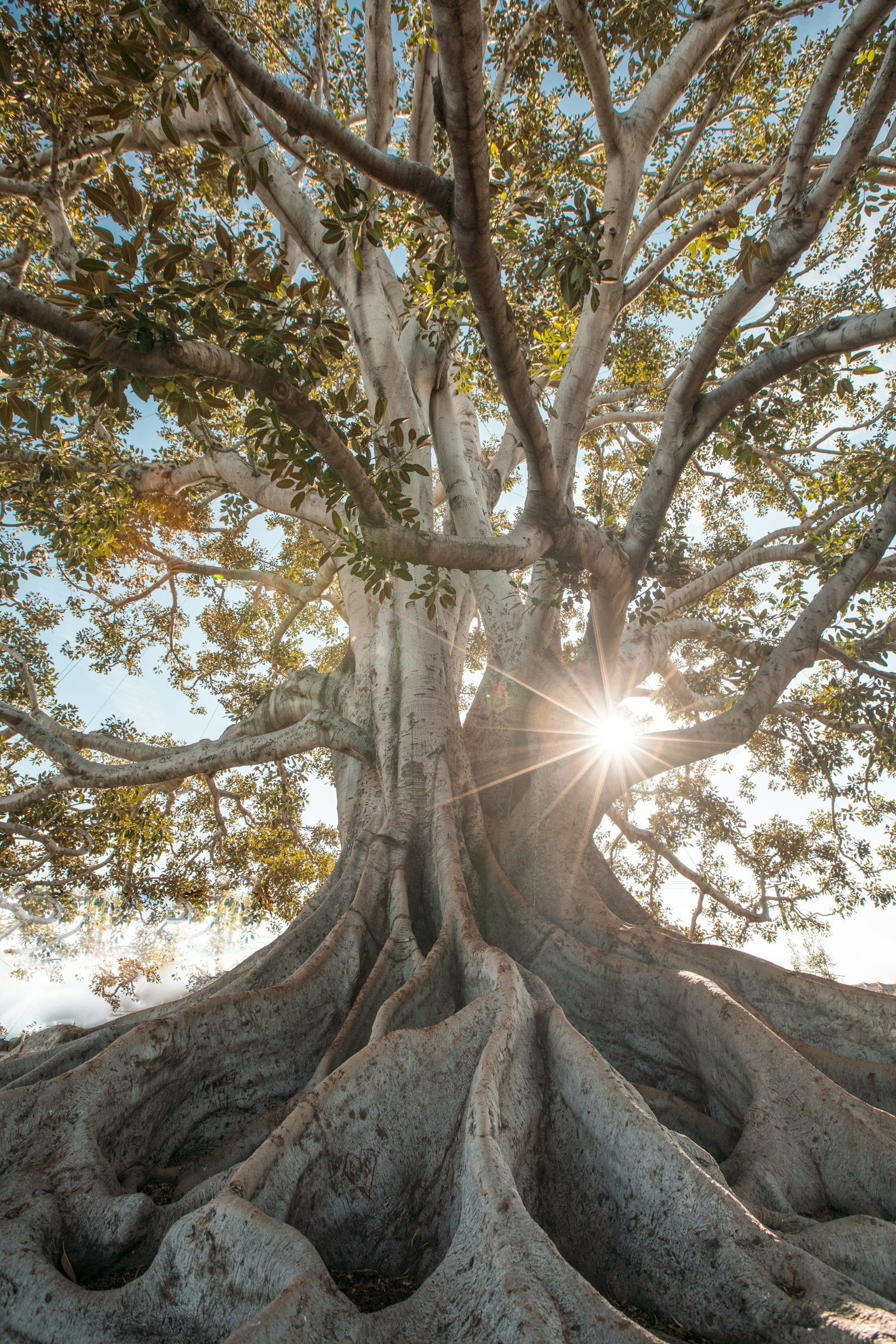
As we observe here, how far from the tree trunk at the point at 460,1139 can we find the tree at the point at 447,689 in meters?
0.02

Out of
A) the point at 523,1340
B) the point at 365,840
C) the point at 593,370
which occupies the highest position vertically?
the point at 593,370

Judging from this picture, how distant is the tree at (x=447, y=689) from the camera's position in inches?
79.3

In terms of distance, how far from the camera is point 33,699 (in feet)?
21.5

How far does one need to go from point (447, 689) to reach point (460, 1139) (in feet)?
11.1

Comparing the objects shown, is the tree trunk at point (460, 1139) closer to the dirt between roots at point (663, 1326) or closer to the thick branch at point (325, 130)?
the dirt between roots at point (663, 1326)

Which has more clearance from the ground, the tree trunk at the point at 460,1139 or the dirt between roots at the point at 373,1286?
the tree trunk at the point at 460,1139

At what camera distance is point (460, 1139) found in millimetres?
2441

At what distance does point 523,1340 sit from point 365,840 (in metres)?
3.44

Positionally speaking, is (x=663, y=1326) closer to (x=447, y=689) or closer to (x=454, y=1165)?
(x=454, y=1165)

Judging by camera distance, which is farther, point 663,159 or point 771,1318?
point 663,159

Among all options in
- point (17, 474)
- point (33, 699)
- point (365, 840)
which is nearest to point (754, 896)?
point (365, 840)

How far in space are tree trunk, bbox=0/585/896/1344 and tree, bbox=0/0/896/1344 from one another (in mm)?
17

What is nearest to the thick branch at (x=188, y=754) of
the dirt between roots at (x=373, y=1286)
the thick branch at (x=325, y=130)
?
the dirt between roots at (x=373, y=1286)

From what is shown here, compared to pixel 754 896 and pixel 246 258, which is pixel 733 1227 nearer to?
pixel 246 258
